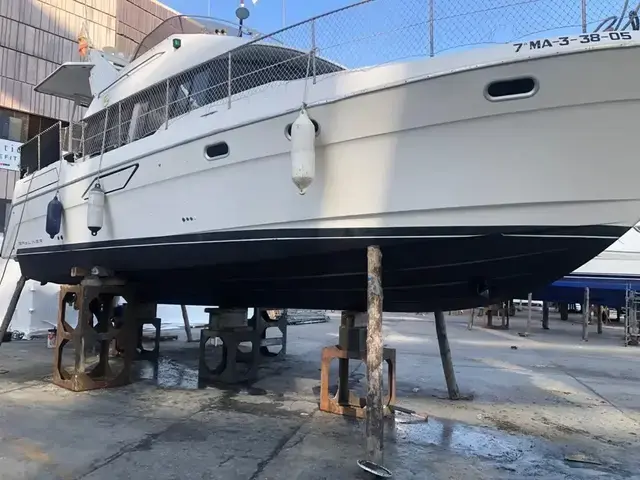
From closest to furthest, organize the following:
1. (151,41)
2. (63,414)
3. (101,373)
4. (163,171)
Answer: (63,414)
(163,171)
(101,373)
(151,41)

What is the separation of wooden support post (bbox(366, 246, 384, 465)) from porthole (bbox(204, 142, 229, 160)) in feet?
4.91

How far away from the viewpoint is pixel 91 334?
5555 mm

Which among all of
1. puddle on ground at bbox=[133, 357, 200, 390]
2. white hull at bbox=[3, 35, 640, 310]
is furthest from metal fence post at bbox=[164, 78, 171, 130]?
puddle on ground at bbox=[133, 357, 200, 390]

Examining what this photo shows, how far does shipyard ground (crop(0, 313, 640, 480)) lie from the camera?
11.3 feet

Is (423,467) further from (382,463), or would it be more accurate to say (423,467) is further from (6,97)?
(6,97)

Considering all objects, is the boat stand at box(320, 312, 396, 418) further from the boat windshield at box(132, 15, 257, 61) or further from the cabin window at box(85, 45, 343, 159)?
the boat windshield at box(132, 15, 257, 61)

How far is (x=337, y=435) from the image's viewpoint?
4176 millimetres

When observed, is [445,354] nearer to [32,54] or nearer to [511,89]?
[511,89]

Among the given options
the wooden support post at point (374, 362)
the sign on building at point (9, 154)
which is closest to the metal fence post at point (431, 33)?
the wooden support post at point (374, 362)

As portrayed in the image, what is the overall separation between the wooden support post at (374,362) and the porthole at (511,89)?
1.27m

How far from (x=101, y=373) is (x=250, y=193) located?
3.08 metres

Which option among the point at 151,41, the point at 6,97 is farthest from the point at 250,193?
the point at 6,97

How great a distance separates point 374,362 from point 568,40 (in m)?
2.35

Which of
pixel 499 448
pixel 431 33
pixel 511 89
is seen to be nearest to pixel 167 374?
pixel 499 448
